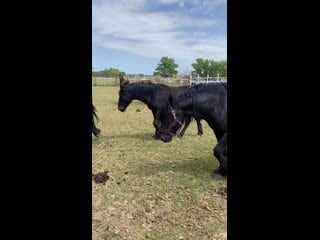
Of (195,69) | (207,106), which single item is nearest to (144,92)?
(207,106)

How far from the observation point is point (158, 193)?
4.21 m

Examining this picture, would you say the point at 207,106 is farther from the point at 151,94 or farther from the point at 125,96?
the point at 125,96

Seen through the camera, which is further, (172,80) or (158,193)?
(172,80)

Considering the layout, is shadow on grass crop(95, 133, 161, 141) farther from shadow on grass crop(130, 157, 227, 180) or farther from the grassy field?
shadow on grass crop(130, 157, 227, 180)

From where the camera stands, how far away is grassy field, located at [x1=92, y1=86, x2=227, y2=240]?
10.6 feet

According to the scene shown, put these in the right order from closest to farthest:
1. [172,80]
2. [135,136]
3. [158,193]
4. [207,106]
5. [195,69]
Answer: [158,193], [207,106], [135,136], [172,80], [195,69]

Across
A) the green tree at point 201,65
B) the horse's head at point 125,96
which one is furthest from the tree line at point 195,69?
the horse's head at point 125,96

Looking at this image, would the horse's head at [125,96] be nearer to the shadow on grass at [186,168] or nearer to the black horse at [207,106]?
the shadow on grass at [186,168]

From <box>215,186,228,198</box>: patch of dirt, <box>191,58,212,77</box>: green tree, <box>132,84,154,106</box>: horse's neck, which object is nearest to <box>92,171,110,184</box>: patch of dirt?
<box>215,186,228,198</box>: patch of dirt
